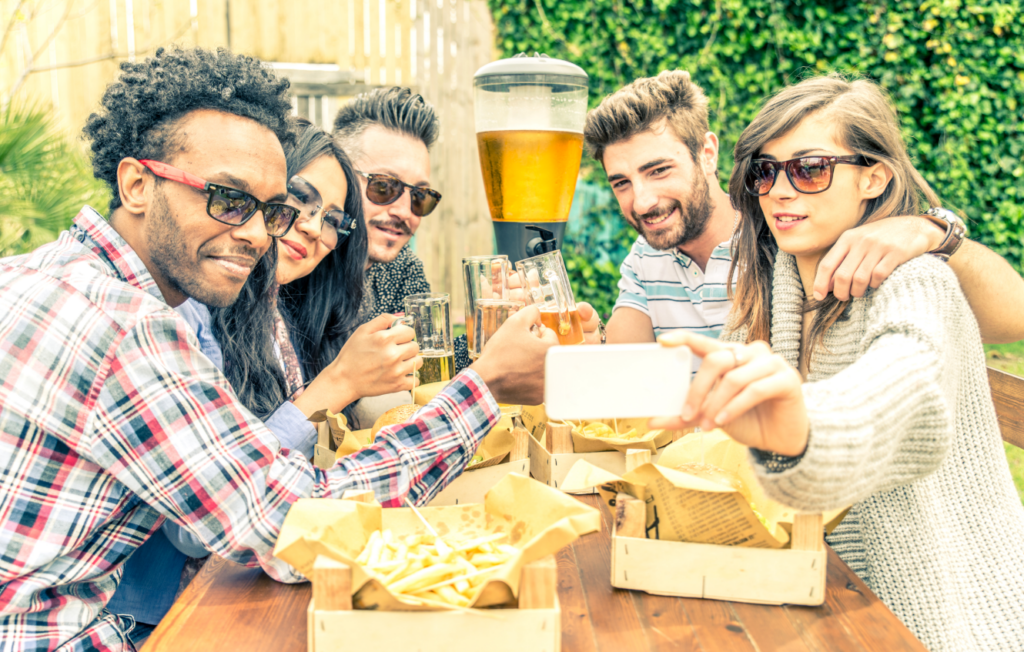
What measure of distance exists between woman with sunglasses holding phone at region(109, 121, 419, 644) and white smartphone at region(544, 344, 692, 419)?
31.2 inches

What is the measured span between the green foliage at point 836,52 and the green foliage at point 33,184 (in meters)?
3.06

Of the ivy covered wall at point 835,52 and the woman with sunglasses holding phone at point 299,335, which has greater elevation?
the ivy covered wall at point 835,52

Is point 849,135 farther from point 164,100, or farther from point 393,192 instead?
point 393,192

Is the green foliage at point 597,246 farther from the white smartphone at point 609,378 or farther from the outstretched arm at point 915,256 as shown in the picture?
the white smartphone at point 609,378

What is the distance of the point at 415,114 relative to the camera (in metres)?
2.76

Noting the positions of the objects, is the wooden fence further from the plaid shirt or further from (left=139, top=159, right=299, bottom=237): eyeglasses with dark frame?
the plaid shirt

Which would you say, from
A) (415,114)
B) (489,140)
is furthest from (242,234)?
(415,114)

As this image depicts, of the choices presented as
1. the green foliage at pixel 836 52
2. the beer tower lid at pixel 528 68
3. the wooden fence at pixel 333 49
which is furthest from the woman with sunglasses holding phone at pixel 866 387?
the wooden fence at pixel 333 49

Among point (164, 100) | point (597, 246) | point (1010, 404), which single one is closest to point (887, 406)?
point (1010, 404)

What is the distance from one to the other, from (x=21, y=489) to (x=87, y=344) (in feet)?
0.85

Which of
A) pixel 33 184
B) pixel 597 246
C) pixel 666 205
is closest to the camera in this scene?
pixel 666 205

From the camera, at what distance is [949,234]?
1.37 meters

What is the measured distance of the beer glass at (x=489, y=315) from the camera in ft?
4.95

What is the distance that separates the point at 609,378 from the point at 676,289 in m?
1.88
